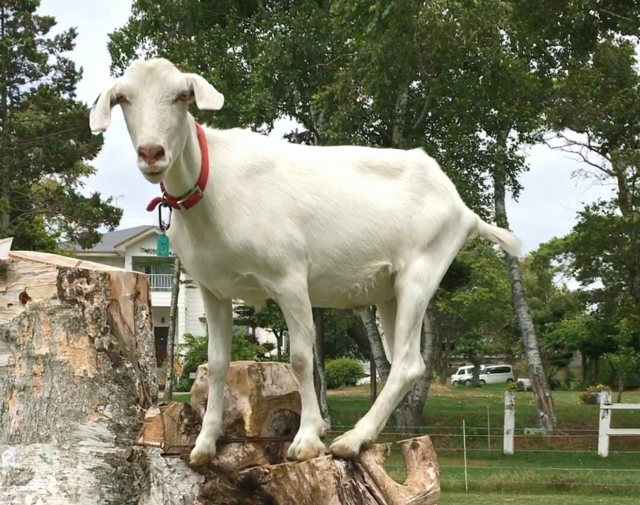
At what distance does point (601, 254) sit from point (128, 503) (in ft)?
61.8

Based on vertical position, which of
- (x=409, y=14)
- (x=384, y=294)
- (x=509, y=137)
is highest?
(x=409, y=14)

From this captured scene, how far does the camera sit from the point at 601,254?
862 inches

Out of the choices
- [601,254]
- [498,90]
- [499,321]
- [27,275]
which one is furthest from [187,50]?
[499,321]

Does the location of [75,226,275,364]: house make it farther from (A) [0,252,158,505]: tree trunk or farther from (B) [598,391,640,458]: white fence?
(A) [0,252,158,505]: tree trunk

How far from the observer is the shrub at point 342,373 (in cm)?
4041

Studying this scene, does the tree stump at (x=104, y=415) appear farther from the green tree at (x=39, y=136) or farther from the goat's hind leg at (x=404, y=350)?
the green tree at (x=39, y=136)

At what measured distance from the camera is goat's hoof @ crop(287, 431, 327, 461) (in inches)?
165

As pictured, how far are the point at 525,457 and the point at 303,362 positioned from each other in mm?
16257

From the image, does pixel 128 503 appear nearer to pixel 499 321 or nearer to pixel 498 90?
pixel 498 90

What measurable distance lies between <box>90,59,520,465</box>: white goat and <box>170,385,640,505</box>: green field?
8.53 metres

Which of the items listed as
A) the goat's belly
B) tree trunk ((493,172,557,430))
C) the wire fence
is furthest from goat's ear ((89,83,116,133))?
tree trunk ((493,172,557,430))

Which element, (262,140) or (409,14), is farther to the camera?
(409,14)

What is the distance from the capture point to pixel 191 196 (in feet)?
13.2

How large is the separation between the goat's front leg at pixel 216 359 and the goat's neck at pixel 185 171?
27.1 inches
